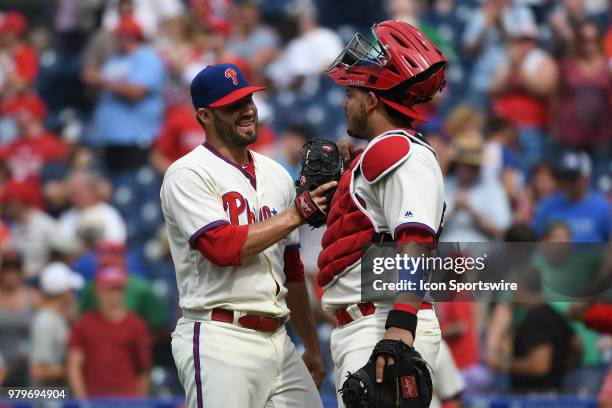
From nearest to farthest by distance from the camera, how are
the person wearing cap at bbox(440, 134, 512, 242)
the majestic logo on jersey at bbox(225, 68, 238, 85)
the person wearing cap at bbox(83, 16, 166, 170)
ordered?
the majestic logo on jersey at bbox(225, 68, 238, 85) < the person wearing cap at bbox(440, 134, 512, 242) < the person wearing cap at bbox(83, 16, 166, 170)

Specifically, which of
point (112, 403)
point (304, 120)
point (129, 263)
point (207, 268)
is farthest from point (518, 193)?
point (207, 268)

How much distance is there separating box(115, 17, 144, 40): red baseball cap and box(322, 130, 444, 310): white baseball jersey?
294 inches

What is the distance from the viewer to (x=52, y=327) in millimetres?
9648

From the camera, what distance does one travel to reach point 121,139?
1195 centimetres

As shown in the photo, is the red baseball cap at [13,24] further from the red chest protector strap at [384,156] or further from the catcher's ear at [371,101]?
the red chest protector strap at [384,156]

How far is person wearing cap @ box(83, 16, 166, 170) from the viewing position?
11.8 metres

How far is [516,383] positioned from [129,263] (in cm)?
366

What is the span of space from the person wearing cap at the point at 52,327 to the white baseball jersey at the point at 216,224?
442 centimetres

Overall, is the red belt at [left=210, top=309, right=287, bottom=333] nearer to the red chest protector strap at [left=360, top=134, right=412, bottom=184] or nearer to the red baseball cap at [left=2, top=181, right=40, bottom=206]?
the red chest protector strap at [left=360, top=134, right=412, bottom=184]

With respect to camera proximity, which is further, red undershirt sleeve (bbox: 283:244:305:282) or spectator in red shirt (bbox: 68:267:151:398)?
spectator in red shirt (bbox: 68:267:151:398)

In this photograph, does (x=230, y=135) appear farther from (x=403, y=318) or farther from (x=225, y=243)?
(x=403, y=318)

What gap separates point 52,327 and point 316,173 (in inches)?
203

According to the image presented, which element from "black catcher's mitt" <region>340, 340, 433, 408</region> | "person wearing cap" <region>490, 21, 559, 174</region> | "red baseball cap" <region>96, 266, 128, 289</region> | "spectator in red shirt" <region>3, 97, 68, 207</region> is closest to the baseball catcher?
"black catcher's mitt" <region>340, 340, 433, 408</region>

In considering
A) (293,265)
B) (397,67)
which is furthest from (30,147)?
(397,67)
